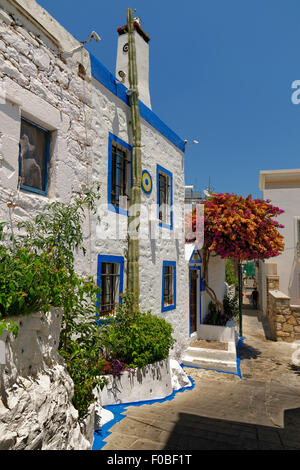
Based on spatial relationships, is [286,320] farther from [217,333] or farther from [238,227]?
[238,227]

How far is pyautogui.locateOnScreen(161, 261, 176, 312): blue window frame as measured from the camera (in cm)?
888

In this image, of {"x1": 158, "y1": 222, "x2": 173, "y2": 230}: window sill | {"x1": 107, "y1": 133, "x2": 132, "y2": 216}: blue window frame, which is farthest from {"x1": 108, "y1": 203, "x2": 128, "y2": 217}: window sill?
{"x1": 158, "y1": 222, "x2": 173, "y2": 230}: window sill

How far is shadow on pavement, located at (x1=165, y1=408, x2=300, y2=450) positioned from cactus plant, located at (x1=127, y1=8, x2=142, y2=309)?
2568mm

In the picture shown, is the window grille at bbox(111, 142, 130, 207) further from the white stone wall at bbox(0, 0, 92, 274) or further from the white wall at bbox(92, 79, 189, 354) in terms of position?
the white stone wall at bbox(0, 0, 92, 274)

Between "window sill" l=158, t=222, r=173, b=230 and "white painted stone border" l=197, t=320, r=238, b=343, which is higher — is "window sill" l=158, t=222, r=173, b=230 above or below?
above

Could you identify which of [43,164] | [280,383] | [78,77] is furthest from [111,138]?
[280,383]

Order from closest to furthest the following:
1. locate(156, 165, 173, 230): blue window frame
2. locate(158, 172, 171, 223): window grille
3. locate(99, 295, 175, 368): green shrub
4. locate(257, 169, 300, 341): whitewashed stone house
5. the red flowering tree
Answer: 1. locate(99, 295, 175, 368): green shrub
2. locate(156, 165, 173, 230): blue window frame
3. locate(158, 172, 171, 223): window grille
4. the red flowering tree
5. locate(257, 169, 300, 341): whitewashed stone house

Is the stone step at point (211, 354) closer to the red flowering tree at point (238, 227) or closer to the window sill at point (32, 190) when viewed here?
the red flowering tree at point (238, 227)

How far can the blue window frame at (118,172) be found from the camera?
21.2 ft

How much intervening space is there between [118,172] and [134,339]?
3643mm

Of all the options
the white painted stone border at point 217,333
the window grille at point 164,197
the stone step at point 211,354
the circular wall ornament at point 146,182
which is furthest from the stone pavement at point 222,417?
the circular wall ornament at point 146,182

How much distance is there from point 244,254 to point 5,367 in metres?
8.85

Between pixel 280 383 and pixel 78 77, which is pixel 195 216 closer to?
pixel 280 383

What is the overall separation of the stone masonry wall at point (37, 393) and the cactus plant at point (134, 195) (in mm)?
3335
